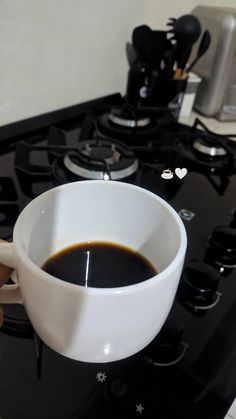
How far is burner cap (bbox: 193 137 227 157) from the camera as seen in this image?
64cm

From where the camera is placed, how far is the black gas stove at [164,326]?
0.92 ft

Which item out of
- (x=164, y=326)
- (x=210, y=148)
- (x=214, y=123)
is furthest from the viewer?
(x=214, y=123)

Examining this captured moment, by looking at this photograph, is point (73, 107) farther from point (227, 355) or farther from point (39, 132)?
point (227, 355)

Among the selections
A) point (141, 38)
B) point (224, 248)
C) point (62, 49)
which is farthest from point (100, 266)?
point (141, 38)

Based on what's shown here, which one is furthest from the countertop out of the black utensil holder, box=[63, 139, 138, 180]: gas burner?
box=[63, 139, 138, 180]: gas burner

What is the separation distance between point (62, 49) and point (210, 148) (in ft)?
1.16

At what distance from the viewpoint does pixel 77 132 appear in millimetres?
721

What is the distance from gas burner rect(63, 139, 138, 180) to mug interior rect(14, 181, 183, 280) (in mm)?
163

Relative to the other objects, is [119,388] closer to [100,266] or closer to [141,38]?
[100,266]

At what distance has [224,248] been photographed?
1.36 ft

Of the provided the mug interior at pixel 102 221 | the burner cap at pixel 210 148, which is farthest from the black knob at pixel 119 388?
the burner cap at pixel 210 148

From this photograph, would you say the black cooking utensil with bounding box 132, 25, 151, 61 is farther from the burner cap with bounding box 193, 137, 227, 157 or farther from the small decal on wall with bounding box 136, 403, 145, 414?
the small decal on wall with bounding box 136, 403, 145, 414

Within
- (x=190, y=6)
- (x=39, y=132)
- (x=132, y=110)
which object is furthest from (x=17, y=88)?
(x=190, y=6)

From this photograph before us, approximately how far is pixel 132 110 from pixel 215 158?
0.22 meters
